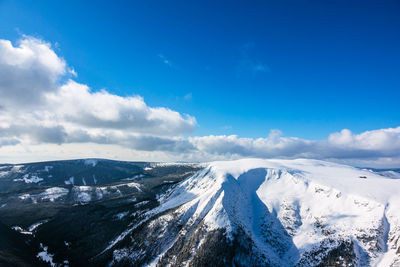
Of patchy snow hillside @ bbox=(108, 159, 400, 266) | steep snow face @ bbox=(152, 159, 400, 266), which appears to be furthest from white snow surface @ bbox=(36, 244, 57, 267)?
steep snow face @ bbox=(152, 159, 400, 266)

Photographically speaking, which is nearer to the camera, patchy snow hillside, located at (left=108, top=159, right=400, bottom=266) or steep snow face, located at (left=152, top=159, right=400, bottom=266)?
patchy snow hillside, located at (left=108, top=159, right=400, bottom=266)

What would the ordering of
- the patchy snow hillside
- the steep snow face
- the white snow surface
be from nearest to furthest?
1. the patchy snow hillside
2. the steep snow face
3. the white snow surface

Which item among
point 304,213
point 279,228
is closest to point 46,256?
point 279,228

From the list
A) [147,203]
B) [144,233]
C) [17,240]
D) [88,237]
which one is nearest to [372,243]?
[144,233]

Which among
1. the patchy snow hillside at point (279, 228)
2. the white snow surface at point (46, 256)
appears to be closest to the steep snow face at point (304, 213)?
the patchy snow hillside at point (279, 228)

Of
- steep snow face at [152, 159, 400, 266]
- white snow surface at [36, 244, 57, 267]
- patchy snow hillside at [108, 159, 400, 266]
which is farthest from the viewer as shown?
white snow surface at [36, 244, 57, 267]

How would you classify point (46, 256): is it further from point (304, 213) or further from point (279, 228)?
point (304, 213)

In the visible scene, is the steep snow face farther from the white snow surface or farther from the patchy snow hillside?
the white snow surface
